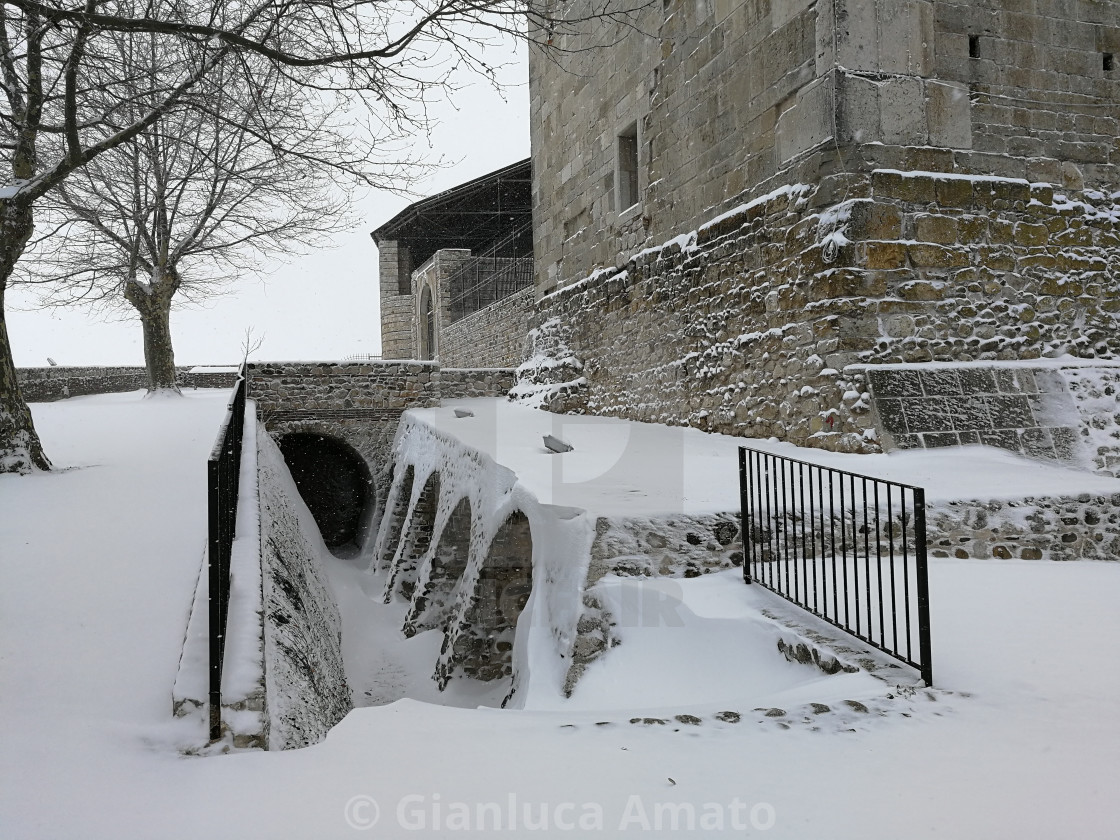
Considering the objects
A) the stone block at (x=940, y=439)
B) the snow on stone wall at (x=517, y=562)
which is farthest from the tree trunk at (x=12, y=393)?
the stone block at (x=940, y=439)

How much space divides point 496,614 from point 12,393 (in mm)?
4734

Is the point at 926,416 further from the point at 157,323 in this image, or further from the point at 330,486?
the point at 157,323

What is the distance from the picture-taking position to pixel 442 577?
8023 millimetres

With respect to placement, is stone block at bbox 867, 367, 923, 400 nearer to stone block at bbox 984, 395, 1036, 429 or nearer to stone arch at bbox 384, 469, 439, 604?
stone block at bbox 984, 395, 1036, 429

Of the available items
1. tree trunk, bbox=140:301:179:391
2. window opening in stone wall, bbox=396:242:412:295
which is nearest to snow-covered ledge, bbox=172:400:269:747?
tree trunk, bbox=140:301:179:391

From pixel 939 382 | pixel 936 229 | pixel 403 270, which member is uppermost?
pixel 403 270

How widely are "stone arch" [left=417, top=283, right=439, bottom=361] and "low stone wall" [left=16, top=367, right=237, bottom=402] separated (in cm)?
625

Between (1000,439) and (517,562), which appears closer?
(1000,439)

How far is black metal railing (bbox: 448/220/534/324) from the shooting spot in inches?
752

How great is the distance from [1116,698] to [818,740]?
1.17 meters

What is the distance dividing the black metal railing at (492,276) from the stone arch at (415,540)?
9119mm

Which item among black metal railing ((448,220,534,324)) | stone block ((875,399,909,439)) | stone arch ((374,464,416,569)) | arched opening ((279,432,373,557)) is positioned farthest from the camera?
black metal railing ((448,220,534,324))

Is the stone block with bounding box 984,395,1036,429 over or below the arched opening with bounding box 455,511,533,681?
over

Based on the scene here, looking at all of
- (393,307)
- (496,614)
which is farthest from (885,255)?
(393,307)
